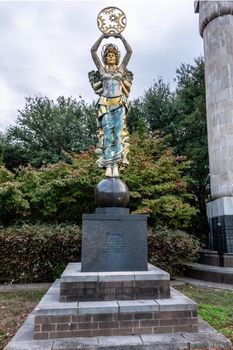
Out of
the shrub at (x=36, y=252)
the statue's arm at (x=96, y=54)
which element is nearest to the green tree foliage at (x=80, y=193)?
the shrub at (x=36, y=252)

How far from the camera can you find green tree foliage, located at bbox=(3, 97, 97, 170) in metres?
17.9

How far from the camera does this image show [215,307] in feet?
19.4

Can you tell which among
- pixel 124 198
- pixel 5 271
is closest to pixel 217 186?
pixel 124 198

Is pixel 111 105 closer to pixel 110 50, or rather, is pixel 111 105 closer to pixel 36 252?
pixel 110 50

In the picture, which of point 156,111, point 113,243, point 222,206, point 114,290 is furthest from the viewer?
point 156,111

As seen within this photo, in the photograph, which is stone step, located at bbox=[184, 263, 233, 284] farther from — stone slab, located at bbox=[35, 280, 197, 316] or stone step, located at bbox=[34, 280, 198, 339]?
stone step, located at bbox=[34, 280, 198, 339]

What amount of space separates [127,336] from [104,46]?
5323mm

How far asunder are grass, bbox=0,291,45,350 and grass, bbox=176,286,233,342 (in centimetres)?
305

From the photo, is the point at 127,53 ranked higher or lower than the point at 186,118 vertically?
lower

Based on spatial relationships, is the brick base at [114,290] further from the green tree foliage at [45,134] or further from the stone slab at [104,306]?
the green tree foliage at [45,134]

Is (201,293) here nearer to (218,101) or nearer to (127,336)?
(127,336)

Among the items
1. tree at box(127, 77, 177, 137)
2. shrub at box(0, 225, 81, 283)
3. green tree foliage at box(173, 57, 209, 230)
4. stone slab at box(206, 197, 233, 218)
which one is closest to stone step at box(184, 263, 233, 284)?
stone slab at box(206, 197, 233, 218)

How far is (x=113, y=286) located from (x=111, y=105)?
11.2ft

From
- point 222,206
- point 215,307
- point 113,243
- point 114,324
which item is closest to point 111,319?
point 114,324
